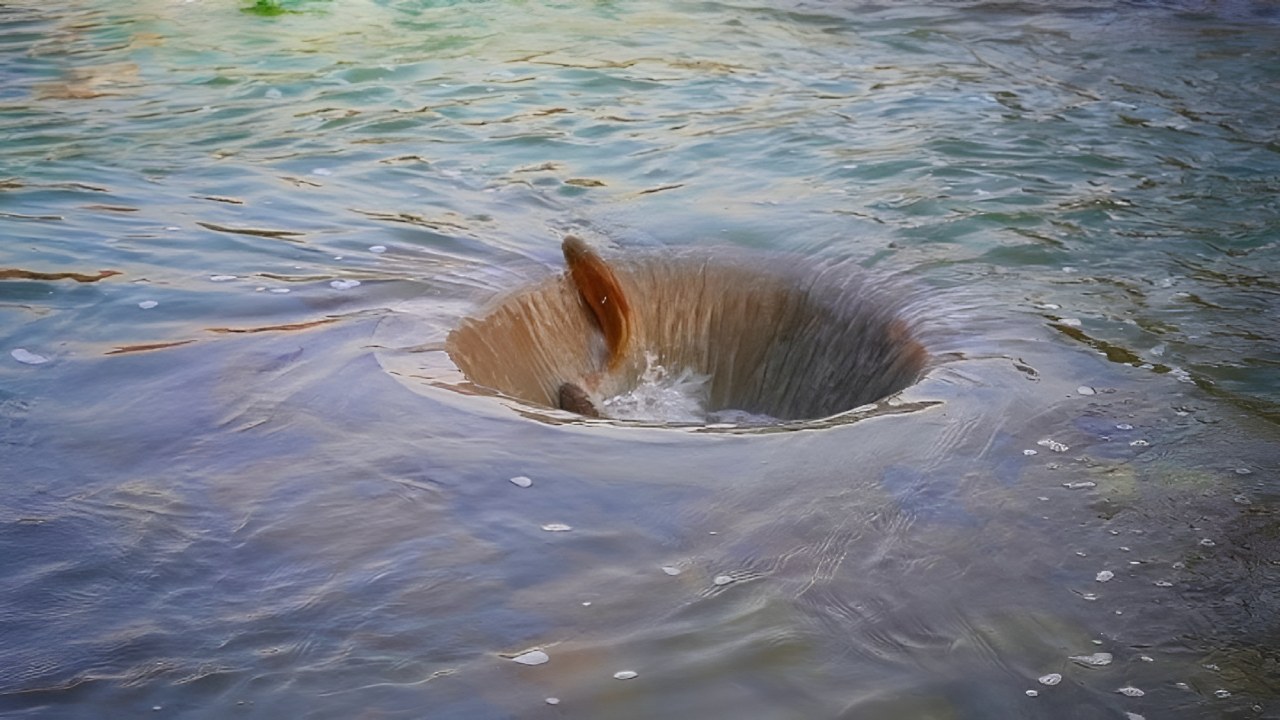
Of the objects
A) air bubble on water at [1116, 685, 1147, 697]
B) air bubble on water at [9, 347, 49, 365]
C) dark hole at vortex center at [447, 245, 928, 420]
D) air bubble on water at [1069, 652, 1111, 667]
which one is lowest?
dark hole at vortex center at [447, 245, 928, 420]

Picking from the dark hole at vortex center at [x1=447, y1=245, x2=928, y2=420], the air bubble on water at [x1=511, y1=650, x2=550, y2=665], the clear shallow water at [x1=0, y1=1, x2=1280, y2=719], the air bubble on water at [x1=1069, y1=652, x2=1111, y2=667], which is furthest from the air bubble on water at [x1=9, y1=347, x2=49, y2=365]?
the air bubble on water at [x1=1069, y1=652, x2=1111, y2=667]

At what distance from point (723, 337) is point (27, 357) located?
9.57ft

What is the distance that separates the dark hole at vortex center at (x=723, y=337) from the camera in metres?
5.49

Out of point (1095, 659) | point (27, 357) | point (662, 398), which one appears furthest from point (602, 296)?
point (1095, 659)

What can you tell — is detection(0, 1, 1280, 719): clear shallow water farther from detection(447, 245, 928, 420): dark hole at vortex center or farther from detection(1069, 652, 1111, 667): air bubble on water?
detection(447, 245, 928, 420): dark hole at vortex center

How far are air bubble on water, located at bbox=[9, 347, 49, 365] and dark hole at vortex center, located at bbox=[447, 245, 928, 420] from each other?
4.95 ft

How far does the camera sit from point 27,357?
497 centimetres

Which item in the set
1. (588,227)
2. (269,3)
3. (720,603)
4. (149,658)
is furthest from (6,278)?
(269,3)

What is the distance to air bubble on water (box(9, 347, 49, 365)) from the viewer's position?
4929mm

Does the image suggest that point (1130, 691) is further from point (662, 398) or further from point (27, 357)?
point (27, 357)

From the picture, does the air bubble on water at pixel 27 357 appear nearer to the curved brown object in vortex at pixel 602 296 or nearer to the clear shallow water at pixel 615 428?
the clear shallow water at pixel 615 428

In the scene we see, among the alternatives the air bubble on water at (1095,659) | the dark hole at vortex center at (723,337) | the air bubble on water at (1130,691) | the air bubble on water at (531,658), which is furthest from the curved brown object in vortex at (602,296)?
the air bubble on water at (1130,691)

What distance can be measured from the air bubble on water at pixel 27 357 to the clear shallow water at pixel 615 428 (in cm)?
2

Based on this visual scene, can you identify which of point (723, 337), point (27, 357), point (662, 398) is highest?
point (27, 357)
